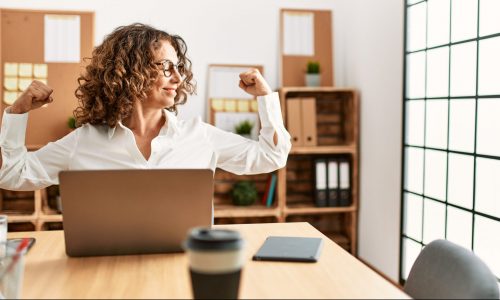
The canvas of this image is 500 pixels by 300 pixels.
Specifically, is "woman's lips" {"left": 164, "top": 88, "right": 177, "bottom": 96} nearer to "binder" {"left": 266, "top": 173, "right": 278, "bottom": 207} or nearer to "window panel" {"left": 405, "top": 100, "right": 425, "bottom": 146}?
"window panel" {"left": 405, "top": 100, "right": 425, "bottom": 146}

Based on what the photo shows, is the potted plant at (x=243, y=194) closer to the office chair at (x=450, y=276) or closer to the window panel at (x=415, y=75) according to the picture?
the window panel at (x=415, y=75)

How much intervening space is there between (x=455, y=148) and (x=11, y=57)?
9.68 feet

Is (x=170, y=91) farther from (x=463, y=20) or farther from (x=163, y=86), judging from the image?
(x=463, y=20)

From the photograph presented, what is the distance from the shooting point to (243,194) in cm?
404

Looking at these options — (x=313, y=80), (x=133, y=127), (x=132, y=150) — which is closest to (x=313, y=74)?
(x=313, y=80)

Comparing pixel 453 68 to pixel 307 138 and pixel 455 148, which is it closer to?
pixel 455 148

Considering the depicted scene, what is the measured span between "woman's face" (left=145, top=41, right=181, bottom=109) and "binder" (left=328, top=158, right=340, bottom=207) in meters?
2.21

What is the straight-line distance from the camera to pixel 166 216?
1449 millimetres

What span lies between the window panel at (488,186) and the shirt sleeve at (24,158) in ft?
6.26

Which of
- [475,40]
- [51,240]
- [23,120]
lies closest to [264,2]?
[475,40]

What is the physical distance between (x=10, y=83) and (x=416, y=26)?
2727mm

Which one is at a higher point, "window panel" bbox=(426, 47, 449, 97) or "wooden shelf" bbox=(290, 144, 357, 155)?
"window panel" bbox=(426, 47, 449, 97)

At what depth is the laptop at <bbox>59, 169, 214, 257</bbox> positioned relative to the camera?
140cm

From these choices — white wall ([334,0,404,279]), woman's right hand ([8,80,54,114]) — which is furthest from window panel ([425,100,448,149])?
woman's right hand ([8,80,54,114])
